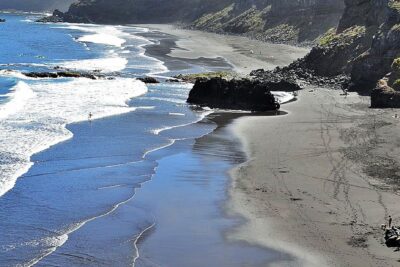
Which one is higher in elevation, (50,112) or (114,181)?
(50,112)

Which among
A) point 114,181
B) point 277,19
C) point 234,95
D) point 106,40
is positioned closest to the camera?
point 114,181

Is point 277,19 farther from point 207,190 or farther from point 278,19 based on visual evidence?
point 207,190

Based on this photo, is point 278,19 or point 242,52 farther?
point 278,19

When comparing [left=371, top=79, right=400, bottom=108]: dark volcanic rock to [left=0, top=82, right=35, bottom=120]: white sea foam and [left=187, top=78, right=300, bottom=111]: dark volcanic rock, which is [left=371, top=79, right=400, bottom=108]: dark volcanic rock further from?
[left=0, top=82, right=35, bottom=120]: white sea foam

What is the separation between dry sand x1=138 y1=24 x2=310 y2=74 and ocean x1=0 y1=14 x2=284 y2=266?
32.6 meters

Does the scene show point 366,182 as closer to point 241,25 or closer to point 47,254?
point 47,254

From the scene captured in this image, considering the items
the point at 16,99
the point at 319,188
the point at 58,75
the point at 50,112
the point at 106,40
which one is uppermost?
the point at 106,40

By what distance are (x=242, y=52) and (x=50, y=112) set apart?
68.6m

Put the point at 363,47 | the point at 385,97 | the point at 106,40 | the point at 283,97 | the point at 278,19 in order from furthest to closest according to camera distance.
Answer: the point at 278,19 → the point at 106,40 → the point at 363,47 → the point at 283,97 → the point at 385,97

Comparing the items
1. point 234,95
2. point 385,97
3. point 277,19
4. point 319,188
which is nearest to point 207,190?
point 319,188

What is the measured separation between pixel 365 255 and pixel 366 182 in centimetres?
893

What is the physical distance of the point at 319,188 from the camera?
88.8 ft

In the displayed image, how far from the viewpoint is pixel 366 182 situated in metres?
27.8

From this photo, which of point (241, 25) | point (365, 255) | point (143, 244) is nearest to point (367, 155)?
point (365, 255)
